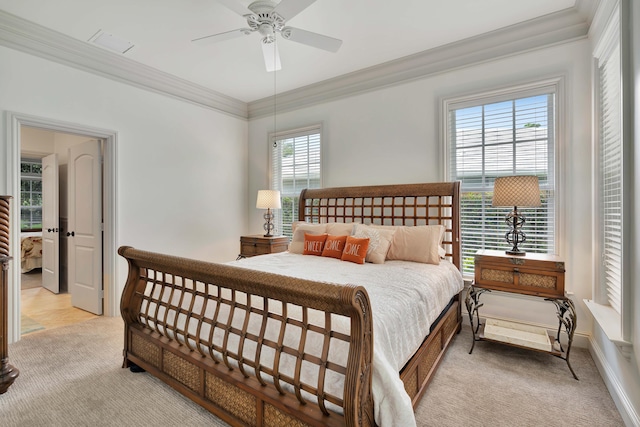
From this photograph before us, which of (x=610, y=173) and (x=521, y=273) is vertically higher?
(x=610, y=173)

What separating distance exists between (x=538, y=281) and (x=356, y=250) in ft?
4.93

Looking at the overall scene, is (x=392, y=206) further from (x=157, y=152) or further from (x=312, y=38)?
(x=157, y=152)

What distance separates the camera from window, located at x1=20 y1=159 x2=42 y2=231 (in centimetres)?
610

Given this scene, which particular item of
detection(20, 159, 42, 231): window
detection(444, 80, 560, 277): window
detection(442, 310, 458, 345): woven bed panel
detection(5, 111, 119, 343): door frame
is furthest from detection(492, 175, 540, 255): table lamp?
detection(20, 159, 42, 231): window

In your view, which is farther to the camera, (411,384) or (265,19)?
(265,19)

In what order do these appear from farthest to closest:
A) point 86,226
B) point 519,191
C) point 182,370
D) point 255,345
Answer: point 86,226 < point 519,191 < point 182,370 < point 255,345

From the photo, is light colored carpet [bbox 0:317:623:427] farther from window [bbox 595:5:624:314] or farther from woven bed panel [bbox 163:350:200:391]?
window [bbox 595:5:624:314]

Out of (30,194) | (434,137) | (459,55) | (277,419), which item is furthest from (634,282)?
(30,194)

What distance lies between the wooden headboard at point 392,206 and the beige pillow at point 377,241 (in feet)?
1.46

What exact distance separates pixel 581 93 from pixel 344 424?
3264 mm

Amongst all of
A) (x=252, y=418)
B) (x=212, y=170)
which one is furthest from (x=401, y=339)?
(x=212, y=170)

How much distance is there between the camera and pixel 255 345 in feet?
5.21

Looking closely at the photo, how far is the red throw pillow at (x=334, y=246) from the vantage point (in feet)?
10.0

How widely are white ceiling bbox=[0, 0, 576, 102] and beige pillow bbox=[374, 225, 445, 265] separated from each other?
194cm
